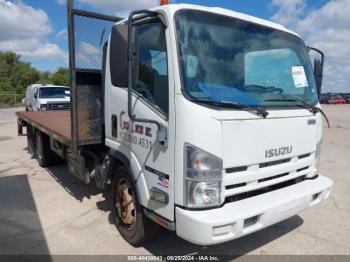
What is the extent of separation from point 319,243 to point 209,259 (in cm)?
140

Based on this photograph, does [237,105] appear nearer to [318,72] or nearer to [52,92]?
[318,72]

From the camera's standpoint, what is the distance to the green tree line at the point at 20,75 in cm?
5574

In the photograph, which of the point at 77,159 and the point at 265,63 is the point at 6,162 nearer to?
the point at 77,159

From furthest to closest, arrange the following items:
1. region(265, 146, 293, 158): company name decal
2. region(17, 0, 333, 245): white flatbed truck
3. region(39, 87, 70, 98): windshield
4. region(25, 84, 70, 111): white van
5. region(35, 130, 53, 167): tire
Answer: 1. region(39, 87, 70, 98): windshield
2. region(25, 84, 70, 111): white van
3. region(35, 130, 53, 167): tire
4. region(265, 146, 293, 158): company name decal
5. region(17, 0, 333, 245): white flatbed truck

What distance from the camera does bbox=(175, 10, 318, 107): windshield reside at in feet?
9.84

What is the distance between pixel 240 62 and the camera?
3336 mm

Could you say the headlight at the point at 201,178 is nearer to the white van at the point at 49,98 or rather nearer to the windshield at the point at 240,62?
the windshield at the point at 240,62

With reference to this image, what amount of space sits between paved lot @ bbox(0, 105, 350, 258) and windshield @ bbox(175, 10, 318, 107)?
1663 millimetres

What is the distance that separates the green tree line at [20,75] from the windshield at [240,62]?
53.5 m

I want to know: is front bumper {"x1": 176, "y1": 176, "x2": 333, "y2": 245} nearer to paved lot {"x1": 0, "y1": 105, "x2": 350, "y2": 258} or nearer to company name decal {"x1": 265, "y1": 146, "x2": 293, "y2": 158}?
company name decal {"x1": 265, "y1": 146, "x2": 293, "y2": 158}

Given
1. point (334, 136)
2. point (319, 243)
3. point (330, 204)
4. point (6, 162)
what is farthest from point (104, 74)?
point (334, 136)

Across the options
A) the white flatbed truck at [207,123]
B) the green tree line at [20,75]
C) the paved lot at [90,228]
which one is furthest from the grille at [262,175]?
the green tree line at [20,75]

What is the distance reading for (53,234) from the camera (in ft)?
13.9

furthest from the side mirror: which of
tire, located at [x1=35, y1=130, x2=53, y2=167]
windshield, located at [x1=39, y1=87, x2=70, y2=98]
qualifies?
windshield, located at [x1=39, y1=87, x2=70, y2=98]
